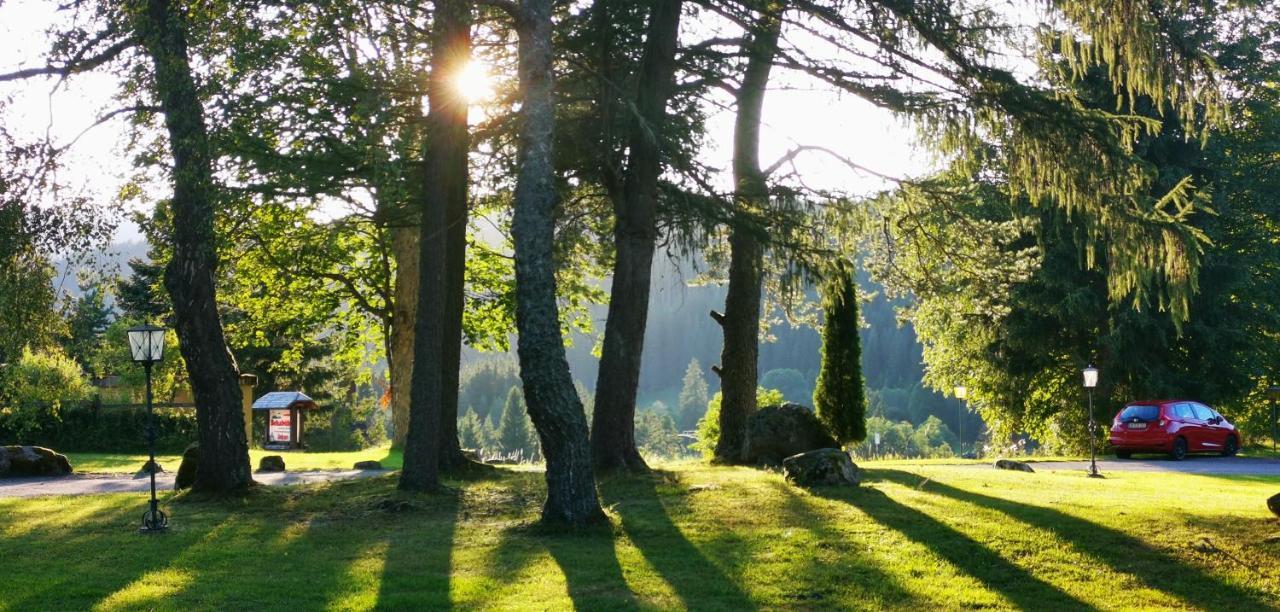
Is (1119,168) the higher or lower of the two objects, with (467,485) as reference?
higher

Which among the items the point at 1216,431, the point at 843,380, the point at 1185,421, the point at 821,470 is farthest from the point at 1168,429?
the point at 821,470

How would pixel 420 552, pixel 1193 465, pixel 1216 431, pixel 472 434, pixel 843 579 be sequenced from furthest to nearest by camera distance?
pixel 472 434 → pixel 1216 431 → pixel 1193 465 → pixel 420 552 → pixel 843 579

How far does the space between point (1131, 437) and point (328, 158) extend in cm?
1971

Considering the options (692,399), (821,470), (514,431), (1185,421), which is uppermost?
(692,399)

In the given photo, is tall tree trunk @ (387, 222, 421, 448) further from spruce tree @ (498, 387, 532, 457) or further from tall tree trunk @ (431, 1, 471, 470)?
spruce tree @ (498, 387, 532, 457)

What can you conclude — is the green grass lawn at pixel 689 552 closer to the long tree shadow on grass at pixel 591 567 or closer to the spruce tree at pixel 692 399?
the long tree shadow on grass at pixel 591 567

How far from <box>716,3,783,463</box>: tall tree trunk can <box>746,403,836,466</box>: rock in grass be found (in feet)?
1.17

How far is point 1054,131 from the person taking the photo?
477 inches

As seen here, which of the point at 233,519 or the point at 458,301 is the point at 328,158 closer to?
the point at 458,301

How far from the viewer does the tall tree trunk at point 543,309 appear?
37.1 feet

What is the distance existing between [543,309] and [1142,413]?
19.5 m

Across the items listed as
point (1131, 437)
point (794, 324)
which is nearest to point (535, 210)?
point (794, 324)

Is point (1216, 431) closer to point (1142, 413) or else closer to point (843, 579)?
point (1142, 413)

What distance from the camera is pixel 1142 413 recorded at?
1016 inches
